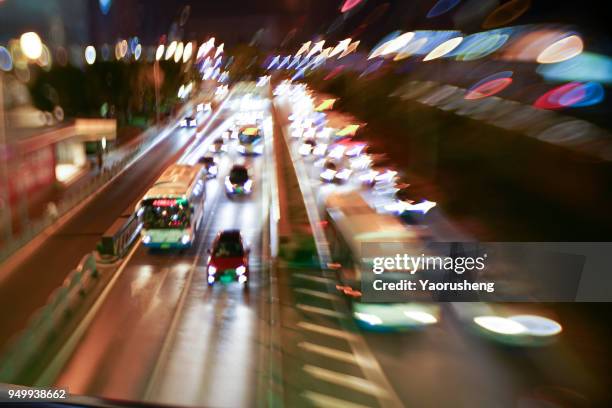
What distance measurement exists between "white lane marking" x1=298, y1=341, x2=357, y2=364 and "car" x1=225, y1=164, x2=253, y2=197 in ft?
47.6

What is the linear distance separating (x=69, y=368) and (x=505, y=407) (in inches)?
300

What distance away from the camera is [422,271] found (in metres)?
9.24

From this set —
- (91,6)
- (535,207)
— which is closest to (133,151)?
(91,6)

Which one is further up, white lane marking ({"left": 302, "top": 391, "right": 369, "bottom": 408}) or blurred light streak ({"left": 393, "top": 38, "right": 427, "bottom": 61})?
blurred light streak ({"left": 393, "top": 38, "right": 427, "bottom": 61})

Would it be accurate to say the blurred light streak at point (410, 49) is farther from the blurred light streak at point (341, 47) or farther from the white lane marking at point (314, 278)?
the white lane marking at point (314, 278)

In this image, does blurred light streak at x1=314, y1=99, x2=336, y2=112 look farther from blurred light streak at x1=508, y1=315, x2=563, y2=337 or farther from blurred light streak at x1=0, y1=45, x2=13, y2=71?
blurred light streak at x1=508, y1=315, x2=563, y2=337

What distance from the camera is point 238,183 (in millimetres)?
25922

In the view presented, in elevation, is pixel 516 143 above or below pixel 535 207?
above

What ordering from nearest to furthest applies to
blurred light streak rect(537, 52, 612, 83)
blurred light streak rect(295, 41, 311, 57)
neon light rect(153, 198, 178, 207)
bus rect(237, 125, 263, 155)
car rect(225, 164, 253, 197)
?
neon light rect(153, 198, 178, 207), blurred light streak rect(537, 52, 612, 83), car rect(225, 164, 253, 197), bus rect(237, 125, 263, 155), blurred light streak rect(295, 41, 311, 57)

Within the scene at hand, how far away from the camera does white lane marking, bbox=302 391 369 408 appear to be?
9.38 m

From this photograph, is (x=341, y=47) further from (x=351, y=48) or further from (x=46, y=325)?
(x=46, y=325)

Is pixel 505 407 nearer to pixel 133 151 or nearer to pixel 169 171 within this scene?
pixel 169 171

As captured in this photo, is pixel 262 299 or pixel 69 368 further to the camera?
pixel 262 299

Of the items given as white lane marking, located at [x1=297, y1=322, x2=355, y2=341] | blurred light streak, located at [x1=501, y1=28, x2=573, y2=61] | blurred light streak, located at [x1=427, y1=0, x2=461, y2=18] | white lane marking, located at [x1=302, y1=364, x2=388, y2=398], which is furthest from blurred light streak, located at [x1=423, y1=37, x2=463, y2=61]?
white lane marking, located at [x1=302, y1=364, x2=388, y2=398]
